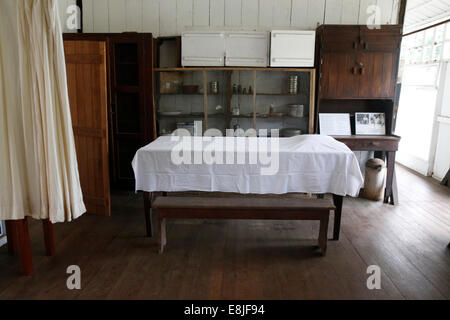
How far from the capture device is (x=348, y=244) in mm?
3490

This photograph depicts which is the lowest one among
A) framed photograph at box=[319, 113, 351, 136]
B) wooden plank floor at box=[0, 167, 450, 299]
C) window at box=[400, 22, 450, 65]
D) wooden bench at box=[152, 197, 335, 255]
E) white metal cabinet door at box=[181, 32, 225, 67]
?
wooden plank floor at box=[0, 167, 450, 299]

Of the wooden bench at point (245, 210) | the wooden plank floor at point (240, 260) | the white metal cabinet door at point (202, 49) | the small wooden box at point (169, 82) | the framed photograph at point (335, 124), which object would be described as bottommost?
the wooden plank floor at point (240, 260)

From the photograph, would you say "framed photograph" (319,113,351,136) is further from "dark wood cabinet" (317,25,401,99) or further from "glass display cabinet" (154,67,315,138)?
"dark wood cabinet" (317,25,401,99)

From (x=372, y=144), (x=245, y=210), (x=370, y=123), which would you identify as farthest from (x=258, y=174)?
(x=370, y=123)

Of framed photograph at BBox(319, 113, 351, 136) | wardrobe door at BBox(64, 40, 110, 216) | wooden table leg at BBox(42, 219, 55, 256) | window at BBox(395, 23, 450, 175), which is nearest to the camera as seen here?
wooden table leg at BBox(42, 219, 55, 256)

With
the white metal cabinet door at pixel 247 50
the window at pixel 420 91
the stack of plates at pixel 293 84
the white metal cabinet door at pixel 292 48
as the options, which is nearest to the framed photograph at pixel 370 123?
the stack of plates at pixel 293 84

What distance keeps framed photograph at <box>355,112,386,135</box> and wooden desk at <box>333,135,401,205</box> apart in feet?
1.07

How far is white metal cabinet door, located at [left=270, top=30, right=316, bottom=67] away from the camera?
4.76 meters

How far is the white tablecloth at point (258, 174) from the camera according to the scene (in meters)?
3.33

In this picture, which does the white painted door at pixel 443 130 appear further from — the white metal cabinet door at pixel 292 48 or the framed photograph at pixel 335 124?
the white metal cabinet door at pixel 292 48

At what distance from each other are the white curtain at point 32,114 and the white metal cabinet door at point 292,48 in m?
2.86

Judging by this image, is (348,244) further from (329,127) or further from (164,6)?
(164,6)

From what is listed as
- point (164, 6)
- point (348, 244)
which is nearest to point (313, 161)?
point (348, 244)

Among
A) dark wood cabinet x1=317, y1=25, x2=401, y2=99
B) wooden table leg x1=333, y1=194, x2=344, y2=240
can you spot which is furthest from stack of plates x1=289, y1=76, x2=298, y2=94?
wooden table leg x1=333, y1=194, x2=344, y2=240
